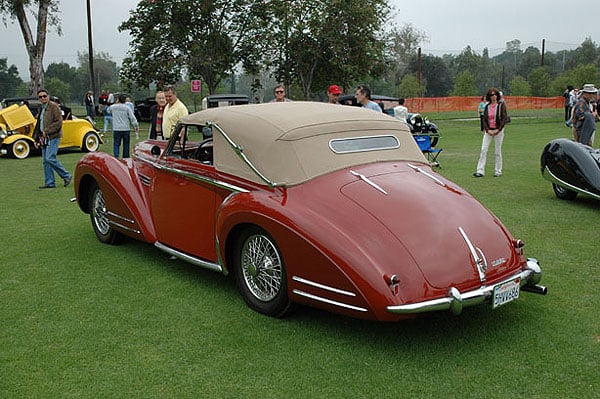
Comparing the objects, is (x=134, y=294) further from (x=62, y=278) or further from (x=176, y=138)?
(x=176, y=138)

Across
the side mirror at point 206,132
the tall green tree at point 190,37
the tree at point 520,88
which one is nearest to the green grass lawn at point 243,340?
the side mirror at point 206,132

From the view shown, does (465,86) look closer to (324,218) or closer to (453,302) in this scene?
(324,218)

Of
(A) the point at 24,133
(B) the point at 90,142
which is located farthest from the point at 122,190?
(A) the point at 24,133

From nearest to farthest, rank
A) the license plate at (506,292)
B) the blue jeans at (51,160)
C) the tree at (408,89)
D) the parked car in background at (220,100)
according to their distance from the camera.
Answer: the license plate at (506,292), the blue jeans at (51,160), the parked car in background at (220,100), the tree at (408,89)

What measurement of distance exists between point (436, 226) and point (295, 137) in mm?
1340

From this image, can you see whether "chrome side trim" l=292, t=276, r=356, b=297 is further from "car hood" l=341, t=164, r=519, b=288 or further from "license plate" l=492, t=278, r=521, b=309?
"license plate" l=492, t=278, r=521, b=309

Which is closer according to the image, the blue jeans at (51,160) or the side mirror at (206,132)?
the side mirror at (206,132)

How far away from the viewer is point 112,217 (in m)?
6.61

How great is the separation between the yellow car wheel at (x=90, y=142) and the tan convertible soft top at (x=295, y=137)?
43.5 ft

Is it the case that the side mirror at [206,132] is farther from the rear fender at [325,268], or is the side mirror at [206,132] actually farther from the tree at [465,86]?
the tree at [465,86]

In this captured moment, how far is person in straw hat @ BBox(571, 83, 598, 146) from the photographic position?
1145 cm

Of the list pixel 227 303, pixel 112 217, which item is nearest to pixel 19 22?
pixel 112 217

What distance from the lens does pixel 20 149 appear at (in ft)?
55.3

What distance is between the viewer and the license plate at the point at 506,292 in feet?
13.6
